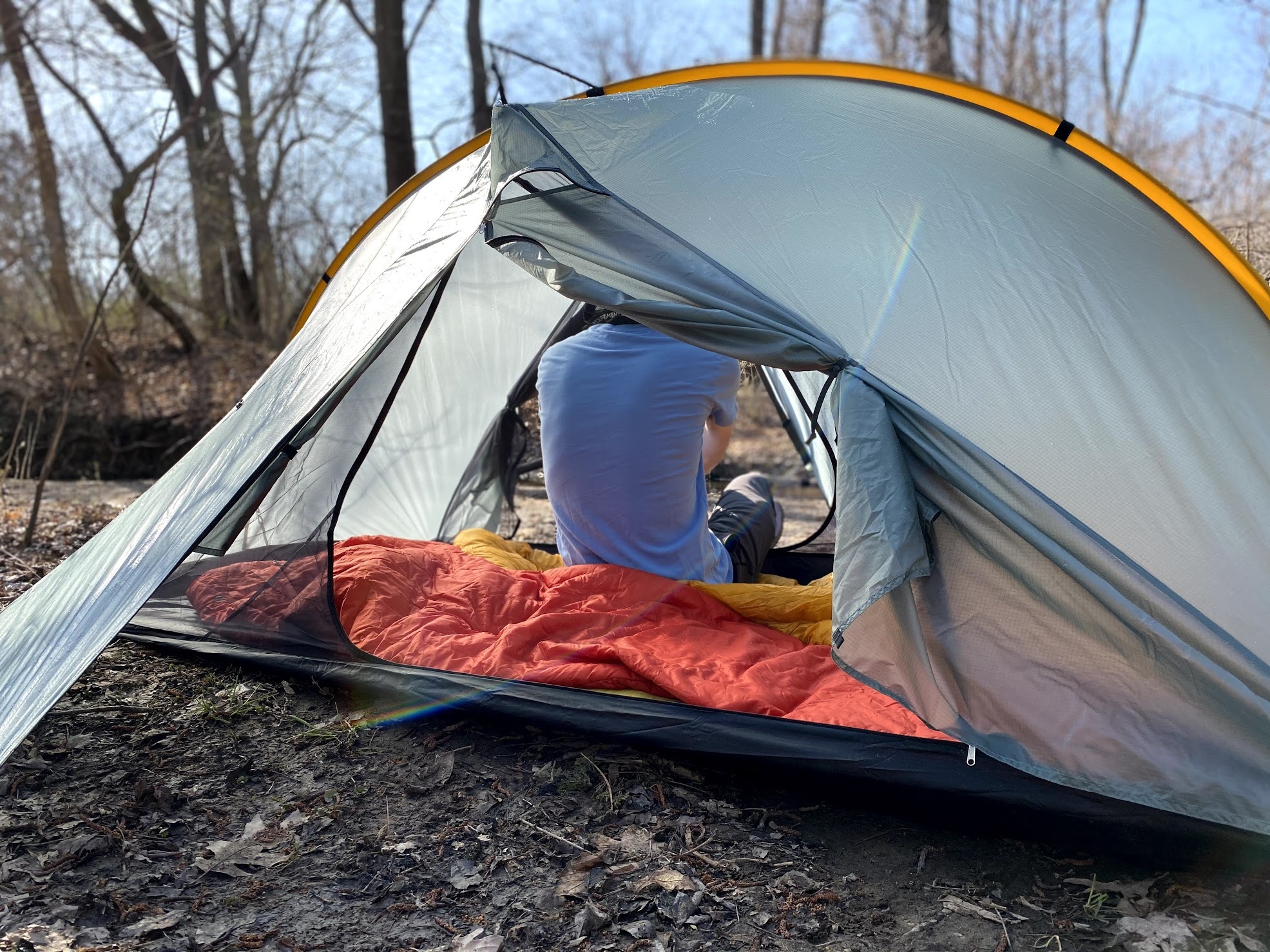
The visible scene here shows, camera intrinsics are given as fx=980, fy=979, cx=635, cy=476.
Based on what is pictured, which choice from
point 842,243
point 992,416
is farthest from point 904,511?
point 842,243

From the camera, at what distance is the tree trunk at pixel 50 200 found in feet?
22.3

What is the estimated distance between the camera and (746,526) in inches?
142

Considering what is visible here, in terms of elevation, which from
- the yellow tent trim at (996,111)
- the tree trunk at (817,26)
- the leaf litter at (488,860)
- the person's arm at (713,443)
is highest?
the tree trunk at (817,26)

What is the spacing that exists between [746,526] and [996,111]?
1.59 meters

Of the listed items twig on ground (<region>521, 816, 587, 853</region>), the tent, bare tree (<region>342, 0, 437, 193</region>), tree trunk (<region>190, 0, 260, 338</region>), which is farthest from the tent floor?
tree trunk (<region>190, 0, 260, 338</region>)

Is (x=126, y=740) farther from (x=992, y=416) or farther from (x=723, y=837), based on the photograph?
(x=992, y=416)

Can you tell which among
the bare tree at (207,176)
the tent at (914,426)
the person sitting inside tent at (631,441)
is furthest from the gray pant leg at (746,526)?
the bare tree at (207,176)

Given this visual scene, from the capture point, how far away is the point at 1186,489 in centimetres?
226

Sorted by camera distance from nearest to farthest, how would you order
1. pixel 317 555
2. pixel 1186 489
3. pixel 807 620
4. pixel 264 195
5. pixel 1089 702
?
pixel 1089 702 → pixel 1186 489 → pixel 317 555 → pixel 807 620 → pixel 264 195

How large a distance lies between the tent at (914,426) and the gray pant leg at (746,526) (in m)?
1.24

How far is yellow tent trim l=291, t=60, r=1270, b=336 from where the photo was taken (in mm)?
2578

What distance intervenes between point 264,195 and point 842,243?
916cm

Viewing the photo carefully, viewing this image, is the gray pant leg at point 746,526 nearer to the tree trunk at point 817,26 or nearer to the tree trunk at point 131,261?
the tree trunk at point 131,261

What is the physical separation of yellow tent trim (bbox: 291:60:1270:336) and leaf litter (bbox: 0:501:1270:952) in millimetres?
1559
